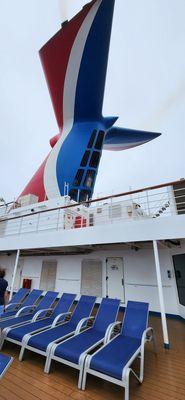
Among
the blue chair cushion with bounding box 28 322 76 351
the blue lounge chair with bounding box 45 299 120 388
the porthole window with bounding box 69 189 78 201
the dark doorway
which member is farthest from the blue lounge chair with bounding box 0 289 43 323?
the porthole window with bounding box 69 189 78 201

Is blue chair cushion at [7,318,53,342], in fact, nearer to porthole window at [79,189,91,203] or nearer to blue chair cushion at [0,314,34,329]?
blue chair cushion at [0,314,34,329]

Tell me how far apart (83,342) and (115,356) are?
2.15 ft

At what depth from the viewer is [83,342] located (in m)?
3.06

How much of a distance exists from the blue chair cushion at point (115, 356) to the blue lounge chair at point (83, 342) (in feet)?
0.61

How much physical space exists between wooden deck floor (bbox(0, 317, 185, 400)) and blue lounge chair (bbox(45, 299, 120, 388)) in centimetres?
18

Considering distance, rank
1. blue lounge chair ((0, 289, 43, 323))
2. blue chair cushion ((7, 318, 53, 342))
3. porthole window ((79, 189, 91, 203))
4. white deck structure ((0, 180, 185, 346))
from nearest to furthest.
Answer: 1. blue chair cushion ((7, 318, 53, 342))
2. blue lounge chair ((0, 289, 43, 323))
3. white deck structure ((0, 180, 185, 346))
4. porthole window ((79, 189, 91, 203))

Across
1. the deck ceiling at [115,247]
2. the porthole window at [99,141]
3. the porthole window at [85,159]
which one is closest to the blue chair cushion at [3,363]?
the deck ceiling at [115,247]

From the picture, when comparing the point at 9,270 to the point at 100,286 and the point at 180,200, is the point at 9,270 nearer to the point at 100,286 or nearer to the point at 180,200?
the point at 100,286

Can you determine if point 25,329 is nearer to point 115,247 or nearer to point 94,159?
point 115,247

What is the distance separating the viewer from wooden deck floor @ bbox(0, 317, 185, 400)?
2.30 metres

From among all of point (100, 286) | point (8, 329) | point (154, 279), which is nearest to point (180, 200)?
point (154, 279)

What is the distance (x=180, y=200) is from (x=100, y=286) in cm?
437

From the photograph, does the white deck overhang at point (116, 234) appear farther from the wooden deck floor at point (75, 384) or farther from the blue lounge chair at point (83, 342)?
the wooden deck floor at point (75, 384)

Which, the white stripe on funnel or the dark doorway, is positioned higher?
the white stripe on funnel
